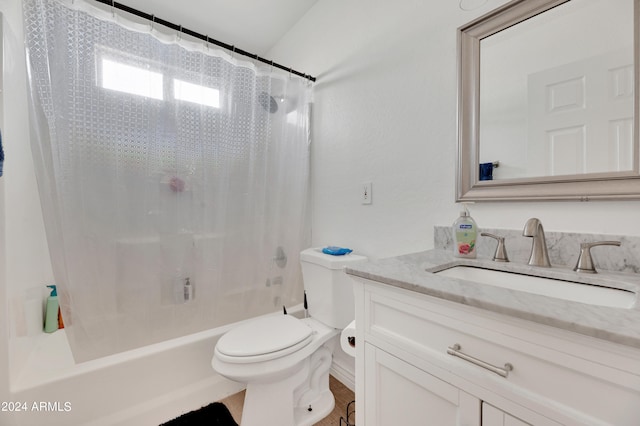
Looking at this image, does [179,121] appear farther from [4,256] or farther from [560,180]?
[560,180]

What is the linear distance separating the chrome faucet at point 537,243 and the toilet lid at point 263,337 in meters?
0.97

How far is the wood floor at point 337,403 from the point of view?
1344 mm

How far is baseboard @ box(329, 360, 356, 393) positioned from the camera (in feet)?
5.09

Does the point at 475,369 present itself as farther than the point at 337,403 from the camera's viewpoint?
No

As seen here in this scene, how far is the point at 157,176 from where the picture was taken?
137 centimetres

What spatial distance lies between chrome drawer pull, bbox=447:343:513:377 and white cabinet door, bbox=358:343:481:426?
0.27 ft

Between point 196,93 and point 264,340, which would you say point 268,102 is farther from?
point 264,340

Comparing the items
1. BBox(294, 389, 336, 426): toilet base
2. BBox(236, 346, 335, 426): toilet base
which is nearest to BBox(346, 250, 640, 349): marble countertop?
BBox(236, 346, 335, 426): toilet base

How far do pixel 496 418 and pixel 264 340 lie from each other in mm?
915

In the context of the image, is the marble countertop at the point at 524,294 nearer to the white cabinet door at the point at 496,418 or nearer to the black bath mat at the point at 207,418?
the white cabinet door at the point at 496,418

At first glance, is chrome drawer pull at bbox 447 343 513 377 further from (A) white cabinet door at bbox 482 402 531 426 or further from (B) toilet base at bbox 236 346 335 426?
(B) toilet base at bbox 236 346 335 426

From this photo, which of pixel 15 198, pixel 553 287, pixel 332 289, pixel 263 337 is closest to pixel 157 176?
pixel 15 198

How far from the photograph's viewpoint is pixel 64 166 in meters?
1.15

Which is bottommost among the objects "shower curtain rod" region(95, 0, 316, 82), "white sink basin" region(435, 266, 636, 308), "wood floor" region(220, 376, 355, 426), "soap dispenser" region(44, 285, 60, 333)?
"wood floor" region(220, 376, 355, 426)
